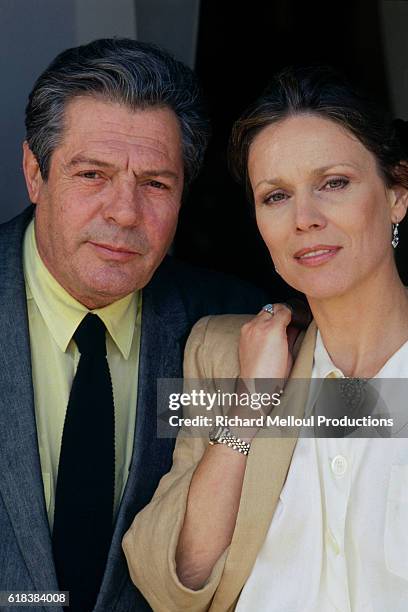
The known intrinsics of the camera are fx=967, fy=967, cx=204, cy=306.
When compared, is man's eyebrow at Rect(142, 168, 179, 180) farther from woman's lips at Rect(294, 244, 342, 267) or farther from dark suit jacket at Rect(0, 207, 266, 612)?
woman's lips at Rect(294, 244, 342, 267)

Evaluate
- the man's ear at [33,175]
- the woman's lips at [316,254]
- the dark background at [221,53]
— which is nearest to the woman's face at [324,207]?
the woman's lips at [316,254]

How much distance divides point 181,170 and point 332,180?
2.02 feet

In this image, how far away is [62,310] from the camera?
257 cm

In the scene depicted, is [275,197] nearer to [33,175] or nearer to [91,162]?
[91,162]

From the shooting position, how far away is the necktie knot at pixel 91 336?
8.26ft

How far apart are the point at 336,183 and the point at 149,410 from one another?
0.77 m

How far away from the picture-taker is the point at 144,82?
2.55 m

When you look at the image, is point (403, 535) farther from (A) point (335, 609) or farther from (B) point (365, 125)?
(B) point (365, 125)

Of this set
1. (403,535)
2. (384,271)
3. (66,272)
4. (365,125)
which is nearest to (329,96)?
(365,125)

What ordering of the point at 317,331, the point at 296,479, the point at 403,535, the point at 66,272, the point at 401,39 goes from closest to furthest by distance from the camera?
1. the point at 403,535
2. the point at 296,479
3. the point at 317,331
4. the point at 66,272
5. the point at 401,39

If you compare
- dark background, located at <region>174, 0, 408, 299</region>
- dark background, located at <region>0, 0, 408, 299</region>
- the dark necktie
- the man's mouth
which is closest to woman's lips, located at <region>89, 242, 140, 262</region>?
the man's mouth

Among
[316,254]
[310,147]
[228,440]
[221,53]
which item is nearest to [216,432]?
[228,440]

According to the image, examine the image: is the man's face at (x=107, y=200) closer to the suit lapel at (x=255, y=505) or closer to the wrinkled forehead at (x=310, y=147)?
the wrinkled forehead at (x=310, y=147)

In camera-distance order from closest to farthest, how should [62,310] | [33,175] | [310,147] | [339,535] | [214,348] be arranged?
[339,535]
[310,147]
[214,348]
[62,310]
[33,175]
